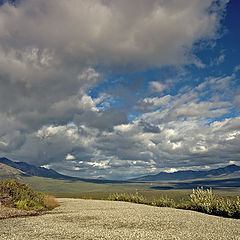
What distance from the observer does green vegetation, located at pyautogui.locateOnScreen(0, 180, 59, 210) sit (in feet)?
78.1

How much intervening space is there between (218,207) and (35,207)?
17.1 meters

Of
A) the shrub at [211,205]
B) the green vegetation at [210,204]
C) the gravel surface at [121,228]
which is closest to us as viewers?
the gravel surface at [121,228]

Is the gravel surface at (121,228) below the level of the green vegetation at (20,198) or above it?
below

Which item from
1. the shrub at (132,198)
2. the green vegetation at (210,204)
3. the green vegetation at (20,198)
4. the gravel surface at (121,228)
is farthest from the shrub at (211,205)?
the green vegetation at (20,198)

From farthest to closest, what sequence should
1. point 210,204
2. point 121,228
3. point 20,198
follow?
1. point 20,198
2. point 210,204
3. point 121,228

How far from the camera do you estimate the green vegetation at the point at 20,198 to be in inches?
937

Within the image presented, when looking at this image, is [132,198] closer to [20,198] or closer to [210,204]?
[210,204]

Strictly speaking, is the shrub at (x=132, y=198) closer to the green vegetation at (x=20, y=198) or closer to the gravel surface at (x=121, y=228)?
the green vegetation at (x=20, y=198)

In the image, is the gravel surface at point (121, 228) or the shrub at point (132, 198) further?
the shrub at point (132, 198)

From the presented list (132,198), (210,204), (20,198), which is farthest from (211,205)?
(20,198)

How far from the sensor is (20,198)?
2573cm

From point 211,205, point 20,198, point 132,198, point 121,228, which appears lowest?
point 121,228

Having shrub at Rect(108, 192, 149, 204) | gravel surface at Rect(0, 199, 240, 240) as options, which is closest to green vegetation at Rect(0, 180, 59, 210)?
gravel surface at Rect(0, 199, 240, 240)

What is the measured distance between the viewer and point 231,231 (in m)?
14.3
